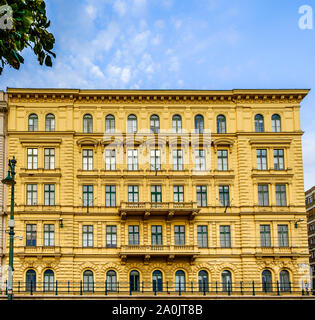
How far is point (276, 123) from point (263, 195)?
6685mm

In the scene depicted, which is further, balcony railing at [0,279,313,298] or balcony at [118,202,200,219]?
balcony at [118,202,200,219]

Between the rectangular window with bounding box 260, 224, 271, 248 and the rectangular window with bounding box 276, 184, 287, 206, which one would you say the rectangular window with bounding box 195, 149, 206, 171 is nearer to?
the rectangular window with bounding box 276, 184, 287, 206

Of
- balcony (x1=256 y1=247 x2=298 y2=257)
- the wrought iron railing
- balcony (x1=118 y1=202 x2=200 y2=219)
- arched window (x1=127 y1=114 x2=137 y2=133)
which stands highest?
arched window (x1=127 y1=114 x2=137 y2=133)

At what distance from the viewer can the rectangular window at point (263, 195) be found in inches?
1839

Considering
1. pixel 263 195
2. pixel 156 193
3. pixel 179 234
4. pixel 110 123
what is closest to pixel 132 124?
pixel 110 123

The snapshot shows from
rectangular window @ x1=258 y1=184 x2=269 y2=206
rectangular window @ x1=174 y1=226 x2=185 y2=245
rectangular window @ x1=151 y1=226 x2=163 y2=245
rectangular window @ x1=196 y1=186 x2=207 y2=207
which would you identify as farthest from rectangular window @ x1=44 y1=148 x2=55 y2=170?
rectangular window @ x1=258 y1=184 x2=269 y2=206

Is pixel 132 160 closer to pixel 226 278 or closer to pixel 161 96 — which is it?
pixel 161 96

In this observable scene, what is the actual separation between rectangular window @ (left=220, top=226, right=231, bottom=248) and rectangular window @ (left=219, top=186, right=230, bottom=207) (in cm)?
205

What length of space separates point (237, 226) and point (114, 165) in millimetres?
11802

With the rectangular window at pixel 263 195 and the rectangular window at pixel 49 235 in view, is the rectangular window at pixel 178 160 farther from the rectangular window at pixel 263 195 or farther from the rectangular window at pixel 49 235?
the rectangular window at pixel 49 235

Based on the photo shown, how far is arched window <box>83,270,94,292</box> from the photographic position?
4428 cm

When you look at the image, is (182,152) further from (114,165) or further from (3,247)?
(3,247)

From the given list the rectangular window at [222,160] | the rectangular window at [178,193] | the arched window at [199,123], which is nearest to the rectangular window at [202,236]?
the rectangular window at [178,193]
